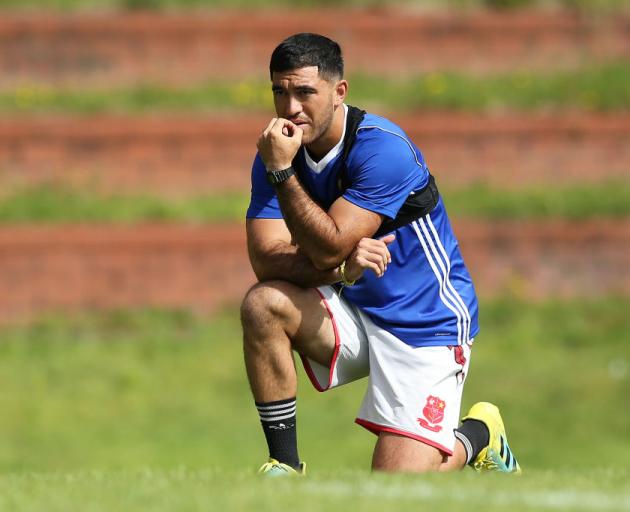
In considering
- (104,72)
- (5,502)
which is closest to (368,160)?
(5,502)

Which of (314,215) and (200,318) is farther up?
(314,215)

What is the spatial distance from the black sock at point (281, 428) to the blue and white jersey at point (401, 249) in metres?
0.57

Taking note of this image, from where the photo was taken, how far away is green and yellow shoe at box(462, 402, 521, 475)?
7035 millimetres

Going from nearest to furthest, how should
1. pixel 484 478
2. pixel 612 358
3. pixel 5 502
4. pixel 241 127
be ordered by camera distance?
1. pixel 5 502
2. pixel 484 478
3. pixel 612 358
4. pixel 241 127

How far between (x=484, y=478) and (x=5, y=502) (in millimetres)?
1760

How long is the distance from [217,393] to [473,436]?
206 inches

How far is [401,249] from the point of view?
6.56 m

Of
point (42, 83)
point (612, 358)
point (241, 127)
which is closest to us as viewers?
point (612, 358)

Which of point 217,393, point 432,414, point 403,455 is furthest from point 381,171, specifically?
point 217,393

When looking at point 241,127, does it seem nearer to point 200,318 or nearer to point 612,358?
point 200,318

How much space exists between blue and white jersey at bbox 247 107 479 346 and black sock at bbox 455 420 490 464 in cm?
50

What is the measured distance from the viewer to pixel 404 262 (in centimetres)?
658

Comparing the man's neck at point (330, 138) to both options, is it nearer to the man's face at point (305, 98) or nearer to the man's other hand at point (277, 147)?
the man's face at point (305, 98)

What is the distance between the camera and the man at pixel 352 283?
6270 millimetres
